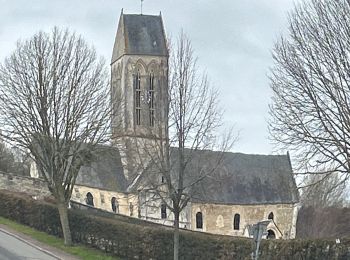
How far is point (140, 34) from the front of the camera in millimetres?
62812

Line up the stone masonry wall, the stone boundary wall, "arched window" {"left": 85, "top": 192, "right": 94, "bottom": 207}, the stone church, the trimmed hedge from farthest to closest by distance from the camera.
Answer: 1. "arched window" {"left": 85, "top": 192, "right": 94, "bottom": 207}
2. the stone masonry wall
3. the stone church
4. the stone boundary wall
5. the trimmed hedge

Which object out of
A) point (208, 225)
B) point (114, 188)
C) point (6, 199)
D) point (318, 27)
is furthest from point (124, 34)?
point (318, 27)

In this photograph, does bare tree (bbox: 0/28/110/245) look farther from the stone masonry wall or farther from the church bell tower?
the stone masonry wall

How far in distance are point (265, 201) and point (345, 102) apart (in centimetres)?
4331

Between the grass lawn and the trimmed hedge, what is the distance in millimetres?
520

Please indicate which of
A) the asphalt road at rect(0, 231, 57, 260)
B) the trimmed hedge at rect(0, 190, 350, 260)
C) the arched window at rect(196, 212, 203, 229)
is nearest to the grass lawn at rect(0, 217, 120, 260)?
the trimmed hedge at rect(0, 190, 350, 260)

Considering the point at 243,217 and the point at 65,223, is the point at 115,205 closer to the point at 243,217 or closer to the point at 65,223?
the point at 243,217

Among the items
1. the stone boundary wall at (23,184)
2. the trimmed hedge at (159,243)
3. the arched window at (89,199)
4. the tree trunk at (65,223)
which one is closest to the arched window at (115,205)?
the arched window at (89,199)

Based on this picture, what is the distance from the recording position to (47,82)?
28250mm

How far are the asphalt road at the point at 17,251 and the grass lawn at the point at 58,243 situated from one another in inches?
60.7

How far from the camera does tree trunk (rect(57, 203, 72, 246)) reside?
27.7m

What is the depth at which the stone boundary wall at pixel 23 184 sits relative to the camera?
43156mm

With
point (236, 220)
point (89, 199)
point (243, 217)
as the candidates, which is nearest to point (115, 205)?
point (89, 199)

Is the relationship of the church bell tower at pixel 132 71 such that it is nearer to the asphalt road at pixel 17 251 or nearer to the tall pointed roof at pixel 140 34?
the tall pointed roof at pixel 140 34
